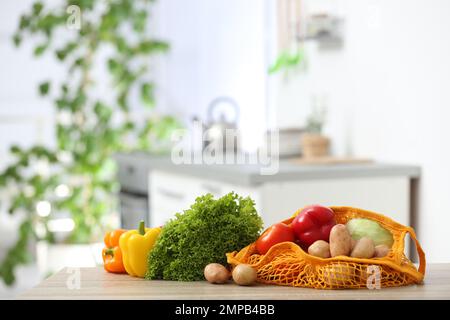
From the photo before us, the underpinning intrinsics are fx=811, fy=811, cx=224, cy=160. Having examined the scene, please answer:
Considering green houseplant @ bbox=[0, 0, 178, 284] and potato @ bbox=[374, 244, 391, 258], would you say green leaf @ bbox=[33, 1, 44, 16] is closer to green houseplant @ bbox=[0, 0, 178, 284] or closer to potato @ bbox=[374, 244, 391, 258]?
green houseplant @ bbox=[0, 0, 178, 284]

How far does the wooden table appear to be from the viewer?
143 cm

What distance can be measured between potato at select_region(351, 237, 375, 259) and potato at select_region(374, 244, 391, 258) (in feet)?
0.09

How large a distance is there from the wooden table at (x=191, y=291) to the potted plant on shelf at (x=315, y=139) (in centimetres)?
202

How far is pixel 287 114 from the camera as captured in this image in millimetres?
4219

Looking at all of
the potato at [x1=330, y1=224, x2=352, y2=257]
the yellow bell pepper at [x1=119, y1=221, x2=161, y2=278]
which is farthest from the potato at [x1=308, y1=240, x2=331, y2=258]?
the yellow bell pepper at [x1=119, y1=221, x2=161, y2=278]

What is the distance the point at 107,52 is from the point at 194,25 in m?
2.17

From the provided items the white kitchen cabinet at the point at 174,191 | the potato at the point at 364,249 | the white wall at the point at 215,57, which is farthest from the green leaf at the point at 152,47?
the potato at the point at 364,249

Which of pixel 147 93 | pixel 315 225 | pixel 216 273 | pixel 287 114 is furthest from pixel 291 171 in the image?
pixel 147 93

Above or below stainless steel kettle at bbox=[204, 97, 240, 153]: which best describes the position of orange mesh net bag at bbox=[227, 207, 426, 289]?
below

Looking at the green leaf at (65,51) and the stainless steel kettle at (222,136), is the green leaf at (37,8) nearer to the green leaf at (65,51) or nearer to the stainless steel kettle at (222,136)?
the green leaf at (65,51)

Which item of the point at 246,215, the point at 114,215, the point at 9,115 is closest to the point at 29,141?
the point at 9,115

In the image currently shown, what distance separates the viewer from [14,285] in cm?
533

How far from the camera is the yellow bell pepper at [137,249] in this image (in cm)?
166

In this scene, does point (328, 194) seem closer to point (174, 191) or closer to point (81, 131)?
point (174, 191)
